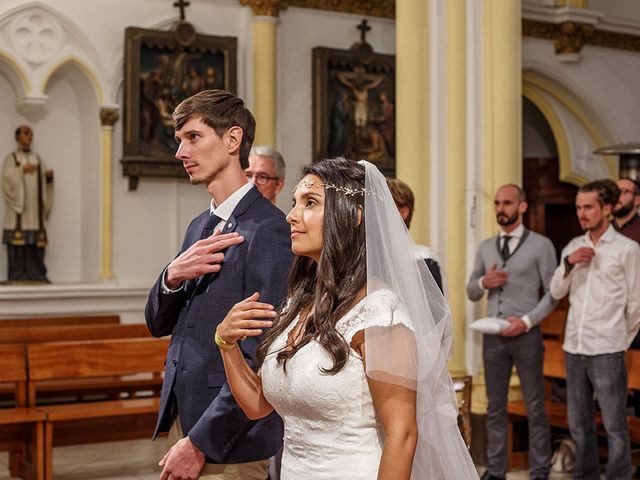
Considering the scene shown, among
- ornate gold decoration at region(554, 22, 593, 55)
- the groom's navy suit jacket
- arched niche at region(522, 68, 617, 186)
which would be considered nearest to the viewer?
the groom's navy suit jacket

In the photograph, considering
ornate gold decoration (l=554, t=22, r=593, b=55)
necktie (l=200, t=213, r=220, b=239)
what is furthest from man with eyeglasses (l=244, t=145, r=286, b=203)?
ornate gold decoration (l=554, t=22, r=593, b=55)

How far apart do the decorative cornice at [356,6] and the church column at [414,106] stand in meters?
4.14

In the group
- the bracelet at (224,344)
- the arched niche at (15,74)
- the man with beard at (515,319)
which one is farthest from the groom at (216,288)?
the arched niche at (15,74)

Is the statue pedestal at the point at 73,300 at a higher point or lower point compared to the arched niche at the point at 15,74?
lower

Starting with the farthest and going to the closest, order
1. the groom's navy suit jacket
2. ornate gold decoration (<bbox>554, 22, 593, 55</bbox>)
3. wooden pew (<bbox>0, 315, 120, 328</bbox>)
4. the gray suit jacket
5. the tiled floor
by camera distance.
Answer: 1. ornate gold decoration (<bbox>554, 22, 593, 55</bbox>)
2. wooden pew (<bbox>0, 315, 120, 328</bbox>)
3. the tiled floor
4. the gray suit jacket
5. the groom's navy suit jacket

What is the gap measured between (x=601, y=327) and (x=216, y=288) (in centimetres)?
352

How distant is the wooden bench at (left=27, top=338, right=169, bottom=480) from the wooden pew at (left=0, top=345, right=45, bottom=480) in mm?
52

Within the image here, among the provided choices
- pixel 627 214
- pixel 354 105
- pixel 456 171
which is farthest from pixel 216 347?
pixel 354 105

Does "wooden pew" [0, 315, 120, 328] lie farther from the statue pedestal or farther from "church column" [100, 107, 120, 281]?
"church column" [100, 107, 120, 281]

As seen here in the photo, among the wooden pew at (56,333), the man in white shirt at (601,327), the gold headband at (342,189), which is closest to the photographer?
the gold headband at (342,189)

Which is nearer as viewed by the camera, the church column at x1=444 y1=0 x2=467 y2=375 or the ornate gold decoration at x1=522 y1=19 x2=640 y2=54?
the church column at x1=444 y1=0 x2=467 y2=375

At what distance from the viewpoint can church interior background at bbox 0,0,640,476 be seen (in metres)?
7.45

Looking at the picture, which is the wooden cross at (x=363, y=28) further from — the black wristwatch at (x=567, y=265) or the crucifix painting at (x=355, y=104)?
the black wristwatch at (x=567, y=265)

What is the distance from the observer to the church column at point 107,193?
1066cm
